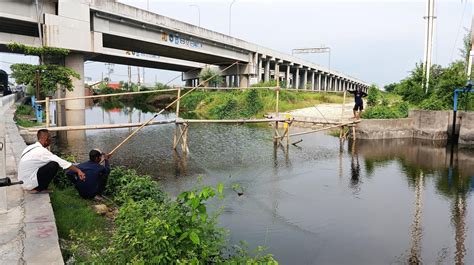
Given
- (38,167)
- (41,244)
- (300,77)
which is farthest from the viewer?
(300,77)

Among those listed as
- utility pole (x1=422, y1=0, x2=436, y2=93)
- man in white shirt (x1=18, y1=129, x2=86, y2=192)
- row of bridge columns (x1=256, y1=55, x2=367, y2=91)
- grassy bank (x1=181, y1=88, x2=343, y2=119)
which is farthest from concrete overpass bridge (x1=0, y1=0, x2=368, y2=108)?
man in white shirt (x1=18, y1=129, x2=86, y2=192)

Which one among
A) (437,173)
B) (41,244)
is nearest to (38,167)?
(41,244)

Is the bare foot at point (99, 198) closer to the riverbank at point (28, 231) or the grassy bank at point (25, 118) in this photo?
the riverbank at point (28, 231)

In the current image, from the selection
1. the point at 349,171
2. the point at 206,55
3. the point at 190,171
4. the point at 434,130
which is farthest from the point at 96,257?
the point at 206,55

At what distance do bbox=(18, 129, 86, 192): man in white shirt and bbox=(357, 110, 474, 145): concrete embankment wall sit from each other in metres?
14.8

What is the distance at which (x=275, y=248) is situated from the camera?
595 cm

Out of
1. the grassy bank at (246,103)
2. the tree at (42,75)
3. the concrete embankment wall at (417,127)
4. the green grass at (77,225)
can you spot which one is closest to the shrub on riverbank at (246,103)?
the grassy bank at (246,103)

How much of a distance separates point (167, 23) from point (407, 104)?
20.6 m

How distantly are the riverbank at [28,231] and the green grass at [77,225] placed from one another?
220mm

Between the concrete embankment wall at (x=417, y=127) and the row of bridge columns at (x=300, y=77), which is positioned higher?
the row of bridge columns at (x=300, y=77)

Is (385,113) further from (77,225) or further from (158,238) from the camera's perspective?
(158,238)

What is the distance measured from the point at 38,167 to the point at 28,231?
5.62ft

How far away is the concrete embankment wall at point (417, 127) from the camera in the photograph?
17797 mm

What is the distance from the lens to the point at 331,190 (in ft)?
31.1
